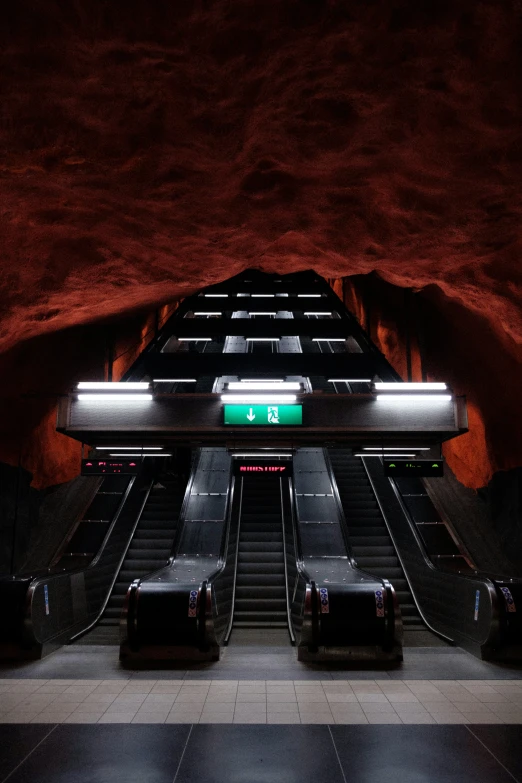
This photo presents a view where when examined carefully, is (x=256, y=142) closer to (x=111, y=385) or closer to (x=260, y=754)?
(x=260, y=754)

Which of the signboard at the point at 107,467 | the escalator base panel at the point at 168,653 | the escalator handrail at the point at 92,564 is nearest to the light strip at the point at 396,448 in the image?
the signboard at the point at 107,467

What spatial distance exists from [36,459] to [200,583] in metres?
5.67

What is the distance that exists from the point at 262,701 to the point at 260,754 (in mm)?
1395

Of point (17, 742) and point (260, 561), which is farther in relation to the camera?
point (260, 561)

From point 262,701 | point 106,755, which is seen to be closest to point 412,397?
point 262,701

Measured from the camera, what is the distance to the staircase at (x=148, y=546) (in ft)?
31.8

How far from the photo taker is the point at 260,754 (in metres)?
4.40

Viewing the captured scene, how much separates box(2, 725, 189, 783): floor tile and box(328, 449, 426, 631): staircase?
6.03 metres

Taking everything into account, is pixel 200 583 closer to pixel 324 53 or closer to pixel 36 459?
pixel 36 459

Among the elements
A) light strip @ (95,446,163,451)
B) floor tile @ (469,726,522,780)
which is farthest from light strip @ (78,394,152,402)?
floor tile @ (469,726,522,780)

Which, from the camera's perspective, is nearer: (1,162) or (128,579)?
(1,162)

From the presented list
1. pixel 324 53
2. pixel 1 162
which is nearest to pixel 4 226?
pixel 1 162

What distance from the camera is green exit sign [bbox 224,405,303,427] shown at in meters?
9.28

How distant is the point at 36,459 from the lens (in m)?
12.1
